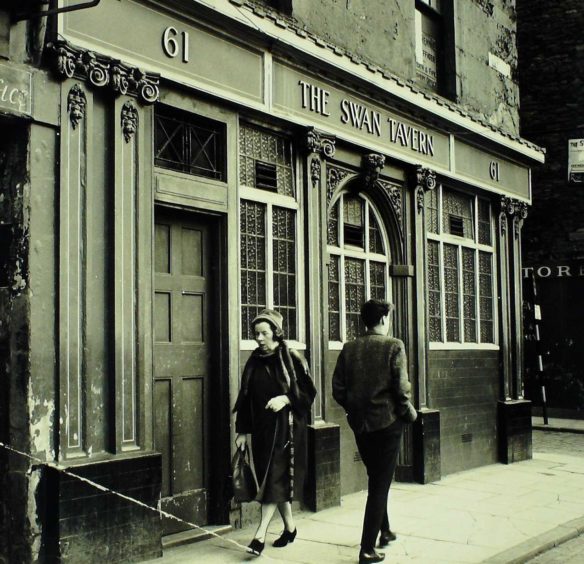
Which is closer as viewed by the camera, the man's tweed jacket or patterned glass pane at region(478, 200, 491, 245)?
the man's tweed jacket

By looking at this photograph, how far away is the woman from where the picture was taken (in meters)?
7.42

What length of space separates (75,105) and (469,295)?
25.5 ft

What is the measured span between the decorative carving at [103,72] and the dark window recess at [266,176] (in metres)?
1.78

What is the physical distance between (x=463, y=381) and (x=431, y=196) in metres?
2.62

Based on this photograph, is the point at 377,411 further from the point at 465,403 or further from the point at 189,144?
the point at 465,403

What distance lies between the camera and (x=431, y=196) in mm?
12578

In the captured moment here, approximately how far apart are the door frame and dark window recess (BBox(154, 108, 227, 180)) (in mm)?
455

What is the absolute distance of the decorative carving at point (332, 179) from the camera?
34.1ft

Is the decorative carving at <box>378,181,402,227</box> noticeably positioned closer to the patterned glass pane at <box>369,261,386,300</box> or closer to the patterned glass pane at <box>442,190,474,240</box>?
the patterned glass pane at <box>369,261,386,300</box>

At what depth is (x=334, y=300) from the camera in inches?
421

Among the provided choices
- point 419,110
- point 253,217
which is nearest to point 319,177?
point 253,217

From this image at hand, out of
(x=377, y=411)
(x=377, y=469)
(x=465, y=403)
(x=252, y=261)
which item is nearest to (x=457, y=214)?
(x=465, y=403)

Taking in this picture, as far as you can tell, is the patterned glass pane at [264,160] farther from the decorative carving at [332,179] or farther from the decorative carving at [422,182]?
the decorative carving at [422,182]

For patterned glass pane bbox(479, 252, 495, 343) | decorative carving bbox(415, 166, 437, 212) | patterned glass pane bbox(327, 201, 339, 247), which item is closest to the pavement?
patterned glass pane bbox(479, 252, 495, 343)
